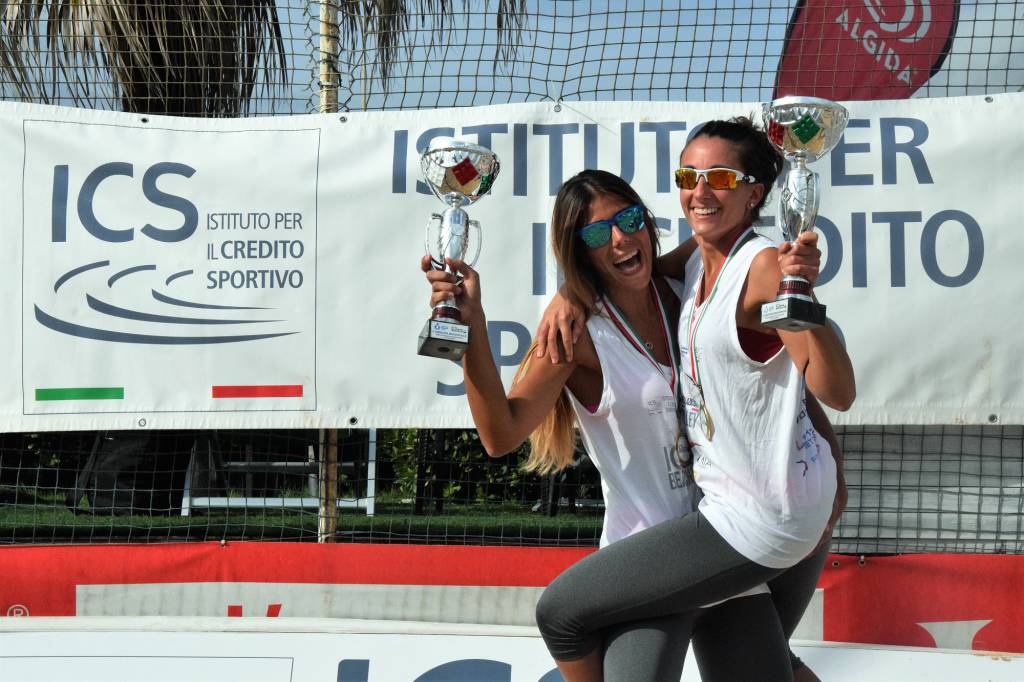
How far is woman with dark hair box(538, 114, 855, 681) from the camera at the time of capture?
218cm

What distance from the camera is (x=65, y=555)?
14.6 ft

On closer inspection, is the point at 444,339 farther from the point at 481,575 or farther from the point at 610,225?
the point at 481,575

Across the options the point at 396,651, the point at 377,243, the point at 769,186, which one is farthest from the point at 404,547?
the point at 769,186

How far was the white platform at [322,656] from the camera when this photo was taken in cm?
358

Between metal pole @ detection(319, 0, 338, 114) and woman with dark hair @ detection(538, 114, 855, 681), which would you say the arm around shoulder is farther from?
metal pole @ detection(319, 0, 338, 114)

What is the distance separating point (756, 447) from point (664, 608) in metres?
0.40

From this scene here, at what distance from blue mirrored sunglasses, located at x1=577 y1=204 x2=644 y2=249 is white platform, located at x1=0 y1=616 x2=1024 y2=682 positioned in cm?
188

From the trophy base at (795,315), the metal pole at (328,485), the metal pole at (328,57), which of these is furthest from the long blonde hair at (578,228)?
the metal pole at (328,57)

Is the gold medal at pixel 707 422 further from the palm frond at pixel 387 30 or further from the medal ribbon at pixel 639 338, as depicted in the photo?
the palm frond at pixel 387 30

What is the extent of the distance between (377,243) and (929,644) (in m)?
2.82

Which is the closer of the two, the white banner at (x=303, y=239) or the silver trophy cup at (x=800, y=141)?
the silver trophy cup at (x=800, y=141)

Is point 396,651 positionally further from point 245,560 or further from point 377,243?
point 377,243

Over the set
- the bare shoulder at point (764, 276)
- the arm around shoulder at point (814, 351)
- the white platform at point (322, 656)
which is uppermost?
the bare shoulder at point (764, 276)

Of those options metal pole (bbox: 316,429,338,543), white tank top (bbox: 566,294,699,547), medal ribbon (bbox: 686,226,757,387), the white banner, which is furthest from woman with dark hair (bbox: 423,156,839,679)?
metal pole (bbox: 316,429,338,543)
